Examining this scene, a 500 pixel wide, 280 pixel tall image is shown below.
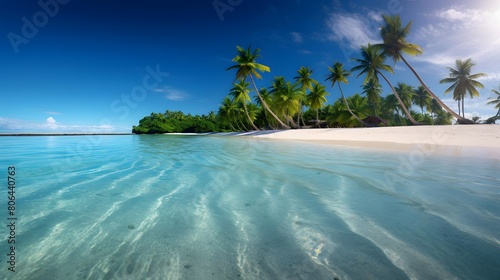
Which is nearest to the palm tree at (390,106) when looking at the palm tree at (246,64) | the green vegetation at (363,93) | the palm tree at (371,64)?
the green vegetation at (363,93)

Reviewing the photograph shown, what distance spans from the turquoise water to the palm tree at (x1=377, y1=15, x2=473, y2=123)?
75.8 ft

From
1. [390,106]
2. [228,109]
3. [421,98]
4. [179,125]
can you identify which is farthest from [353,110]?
[179,125]

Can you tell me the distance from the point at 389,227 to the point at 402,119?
51.5m

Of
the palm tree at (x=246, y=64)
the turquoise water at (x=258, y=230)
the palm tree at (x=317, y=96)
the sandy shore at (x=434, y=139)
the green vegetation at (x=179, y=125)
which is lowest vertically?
the turquoise water at (x=258, y=230)

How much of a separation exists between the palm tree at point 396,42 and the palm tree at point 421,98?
80.7 ft

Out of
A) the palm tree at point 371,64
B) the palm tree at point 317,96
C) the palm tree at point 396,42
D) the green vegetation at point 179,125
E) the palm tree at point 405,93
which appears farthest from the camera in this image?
the green vegetation at point 179,125

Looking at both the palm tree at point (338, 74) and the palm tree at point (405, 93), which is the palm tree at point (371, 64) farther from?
the palm tree at point (405, 93)

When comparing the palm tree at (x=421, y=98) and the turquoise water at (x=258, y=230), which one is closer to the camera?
the turquoise water at (x=258, y=230)

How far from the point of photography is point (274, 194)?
3.47 meters

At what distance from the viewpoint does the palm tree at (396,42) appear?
2203 centimetres

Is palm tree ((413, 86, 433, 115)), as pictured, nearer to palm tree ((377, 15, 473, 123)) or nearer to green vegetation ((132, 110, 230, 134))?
palm tree ((377, 15, 473, 123))

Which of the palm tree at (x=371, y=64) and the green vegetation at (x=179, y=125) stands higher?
the palm tree at (x=371, y=64)

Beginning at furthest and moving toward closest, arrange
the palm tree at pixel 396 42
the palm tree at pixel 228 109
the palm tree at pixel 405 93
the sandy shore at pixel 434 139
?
the palm tree at pixel 228 109 → the palm tree at pixel 405 93 → the palm tree at pixel 396 42 → the sandy shore at pixel 434 139

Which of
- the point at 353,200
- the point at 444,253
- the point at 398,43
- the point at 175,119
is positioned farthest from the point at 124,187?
the point at 175,119
